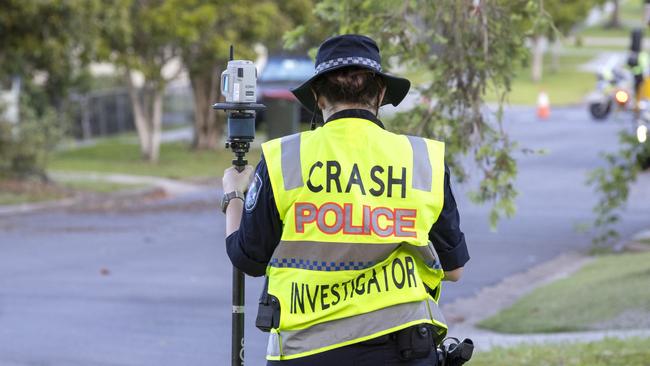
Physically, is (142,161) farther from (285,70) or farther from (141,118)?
(285,70)

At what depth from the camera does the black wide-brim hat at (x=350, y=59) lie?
357 cm

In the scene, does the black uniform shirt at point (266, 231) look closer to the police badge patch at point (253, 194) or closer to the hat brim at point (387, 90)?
the police badge patch at point (253, 194)

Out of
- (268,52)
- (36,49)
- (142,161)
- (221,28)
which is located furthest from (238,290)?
(268,52)

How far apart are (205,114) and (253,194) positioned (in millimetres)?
24664

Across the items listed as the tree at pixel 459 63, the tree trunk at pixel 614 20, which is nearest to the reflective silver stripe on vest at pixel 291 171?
the tree at pixel 459 63

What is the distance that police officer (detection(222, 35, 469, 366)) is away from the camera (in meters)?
3.46

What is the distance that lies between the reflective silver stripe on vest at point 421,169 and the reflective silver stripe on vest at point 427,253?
177 mm

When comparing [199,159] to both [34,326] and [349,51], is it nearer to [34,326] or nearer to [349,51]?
[34,326]

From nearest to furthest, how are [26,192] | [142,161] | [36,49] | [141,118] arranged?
[36,49]
[26,192]
[141,118]
[142,161]

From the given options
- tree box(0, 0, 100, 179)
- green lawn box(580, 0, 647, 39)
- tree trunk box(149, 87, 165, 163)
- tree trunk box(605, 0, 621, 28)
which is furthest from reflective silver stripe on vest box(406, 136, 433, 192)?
tree trunk box(605, 0, 621, 28)

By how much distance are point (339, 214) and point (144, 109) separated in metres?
22.9

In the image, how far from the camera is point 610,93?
100.0 feet

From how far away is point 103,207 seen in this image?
18562 millimetres

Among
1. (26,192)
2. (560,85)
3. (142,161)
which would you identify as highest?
(560,85)
